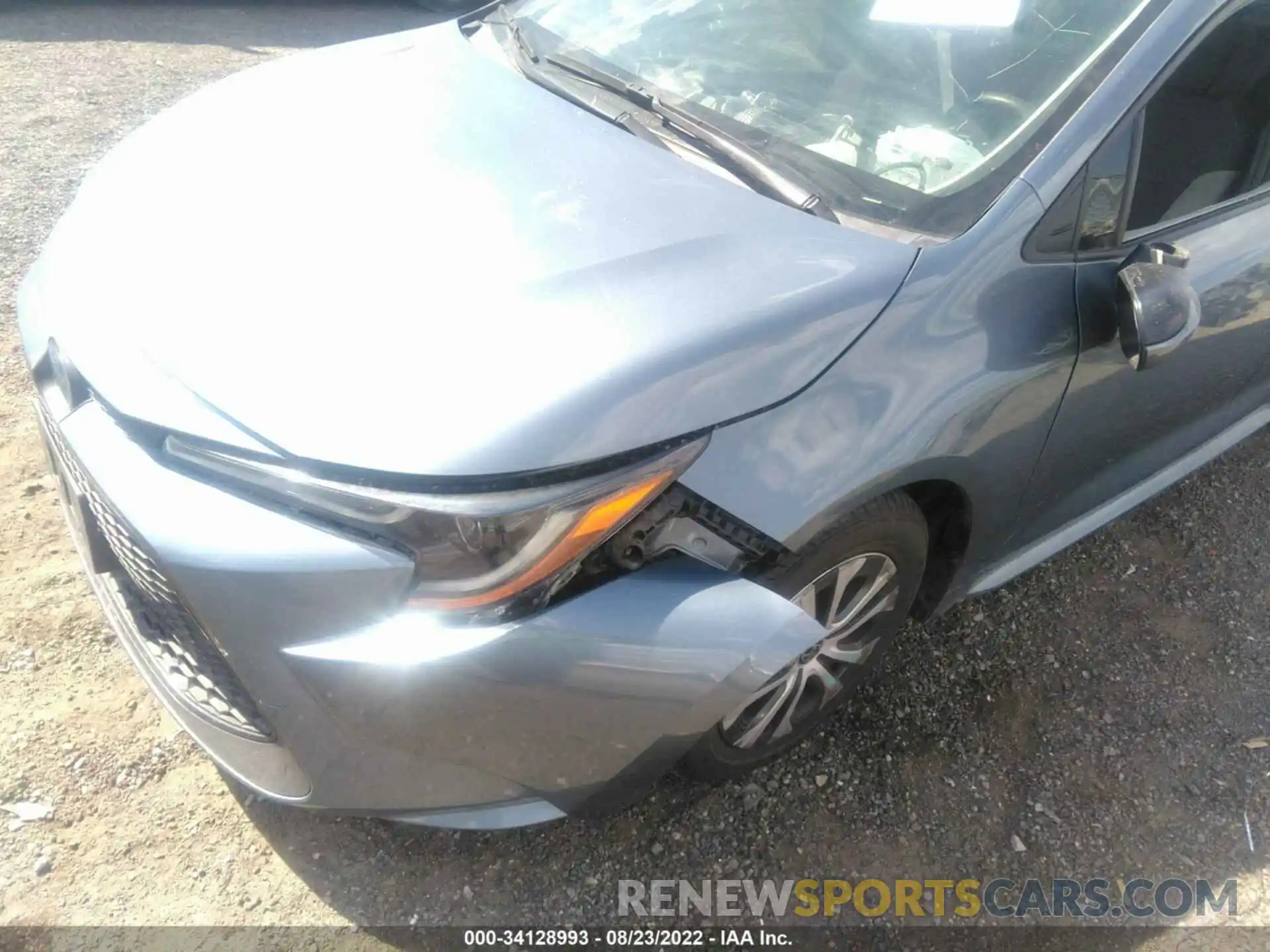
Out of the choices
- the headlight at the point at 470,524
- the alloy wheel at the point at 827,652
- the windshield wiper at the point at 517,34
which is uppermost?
the windshield wiper at the point at 517,34

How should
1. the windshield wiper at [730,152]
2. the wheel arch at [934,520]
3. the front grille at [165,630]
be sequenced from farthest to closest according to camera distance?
1. the windshield wiper at [730,152]
2. the wheel arch at [934,520]
3. the front grille at [165,630]

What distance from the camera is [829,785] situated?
2.15m

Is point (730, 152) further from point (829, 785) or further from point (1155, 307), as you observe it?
point (829, 785)

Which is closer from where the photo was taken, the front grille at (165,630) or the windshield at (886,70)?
the front grille at (165,630)

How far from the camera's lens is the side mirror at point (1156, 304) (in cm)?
174

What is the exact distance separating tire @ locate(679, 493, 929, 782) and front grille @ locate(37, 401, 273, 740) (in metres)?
0.85

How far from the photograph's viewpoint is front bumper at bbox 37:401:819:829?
55.3 inches

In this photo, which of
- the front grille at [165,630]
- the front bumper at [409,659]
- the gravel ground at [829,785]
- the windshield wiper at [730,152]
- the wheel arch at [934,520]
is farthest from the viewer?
the gravel ground at [829,785]

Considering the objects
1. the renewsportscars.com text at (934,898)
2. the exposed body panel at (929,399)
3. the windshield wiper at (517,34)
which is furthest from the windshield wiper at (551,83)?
the renewsportscars.com text at (934,898)

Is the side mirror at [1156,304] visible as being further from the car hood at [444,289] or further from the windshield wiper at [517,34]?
the windshield wiper at [517,34]

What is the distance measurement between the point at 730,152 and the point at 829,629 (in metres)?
1.01

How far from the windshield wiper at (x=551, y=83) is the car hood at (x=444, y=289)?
0.12 ft

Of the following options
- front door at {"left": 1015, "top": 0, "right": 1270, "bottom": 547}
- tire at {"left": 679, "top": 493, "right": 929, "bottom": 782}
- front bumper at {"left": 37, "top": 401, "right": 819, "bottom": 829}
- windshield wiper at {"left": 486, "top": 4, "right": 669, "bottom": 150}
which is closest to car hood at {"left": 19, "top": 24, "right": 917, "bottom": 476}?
windshield wiper at {"left": 486, "top": 4, "right": 669, "bottom": 150}

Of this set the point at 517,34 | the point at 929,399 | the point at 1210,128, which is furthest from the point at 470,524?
the point at 1210,128
